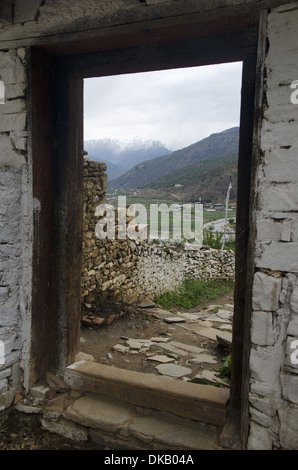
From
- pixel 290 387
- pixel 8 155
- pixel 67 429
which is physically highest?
pixel 8 155

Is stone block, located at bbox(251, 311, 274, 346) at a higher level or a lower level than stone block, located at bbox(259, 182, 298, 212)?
lower

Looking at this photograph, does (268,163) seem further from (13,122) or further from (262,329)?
(13,122)

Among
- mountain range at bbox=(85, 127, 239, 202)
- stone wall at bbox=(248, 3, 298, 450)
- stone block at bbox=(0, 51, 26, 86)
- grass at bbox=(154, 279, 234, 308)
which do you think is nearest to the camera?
stone wall at bbox=(248, 3, 298, 450)

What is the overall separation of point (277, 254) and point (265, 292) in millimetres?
222

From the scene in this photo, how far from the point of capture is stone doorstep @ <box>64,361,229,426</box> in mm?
2357

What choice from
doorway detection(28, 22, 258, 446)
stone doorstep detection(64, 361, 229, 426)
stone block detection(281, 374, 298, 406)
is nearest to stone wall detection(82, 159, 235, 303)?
doorway detection(28, 22, 258, 446)

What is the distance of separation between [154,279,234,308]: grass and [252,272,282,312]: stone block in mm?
5561

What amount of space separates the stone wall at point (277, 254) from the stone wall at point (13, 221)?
164cm

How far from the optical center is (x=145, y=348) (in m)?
4.47

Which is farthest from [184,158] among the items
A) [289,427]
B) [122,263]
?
[289,427]

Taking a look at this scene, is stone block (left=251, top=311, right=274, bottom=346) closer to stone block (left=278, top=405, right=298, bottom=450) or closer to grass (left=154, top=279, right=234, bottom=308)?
stone block (left=278, top=405, right=298, bottom=450)
